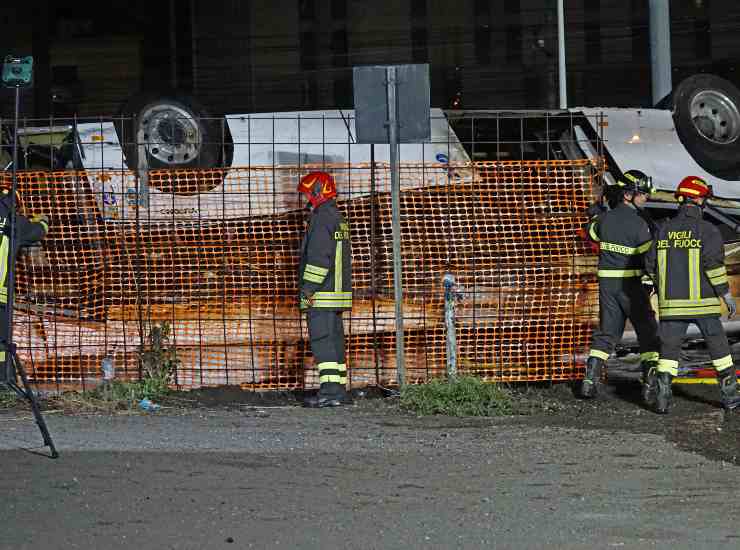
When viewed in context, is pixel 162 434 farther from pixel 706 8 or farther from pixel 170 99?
pixel 706 8

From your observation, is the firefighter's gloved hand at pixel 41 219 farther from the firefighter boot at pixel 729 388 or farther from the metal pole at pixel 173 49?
the metal pole at pixel 173 49

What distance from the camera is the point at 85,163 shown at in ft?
45.4

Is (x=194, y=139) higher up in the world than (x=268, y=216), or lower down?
higher up

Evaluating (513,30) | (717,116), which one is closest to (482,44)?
(513,30)

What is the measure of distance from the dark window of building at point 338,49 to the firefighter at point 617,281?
17.4m

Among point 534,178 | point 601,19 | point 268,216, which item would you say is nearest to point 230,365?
point 268,216

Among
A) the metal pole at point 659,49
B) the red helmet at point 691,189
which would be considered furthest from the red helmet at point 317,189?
the metal pole at point 659,49

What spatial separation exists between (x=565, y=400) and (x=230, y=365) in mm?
2809

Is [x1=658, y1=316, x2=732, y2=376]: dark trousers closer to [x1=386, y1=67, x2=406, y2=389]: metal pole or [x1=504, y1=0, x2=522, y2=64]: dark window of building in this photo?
[x1=386, y1=67, x2=406, y2=389]: metal pole

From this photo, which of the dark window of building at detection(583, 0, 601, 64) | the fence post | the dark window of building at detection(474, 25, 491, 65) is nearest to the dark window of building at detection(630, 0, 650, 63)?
the dark window of building at detection(583, 0, 601, 64)

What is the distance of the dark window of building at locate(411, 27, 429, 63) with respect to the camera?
88.9 feet

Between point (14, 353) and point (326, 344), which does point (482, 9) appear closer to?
point (326, 344)

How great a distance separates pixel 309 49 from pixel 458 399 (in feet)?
60.6

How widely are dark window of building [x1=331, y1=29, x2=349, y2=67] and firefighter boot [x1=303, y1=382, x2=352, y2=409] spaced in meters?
17.7
